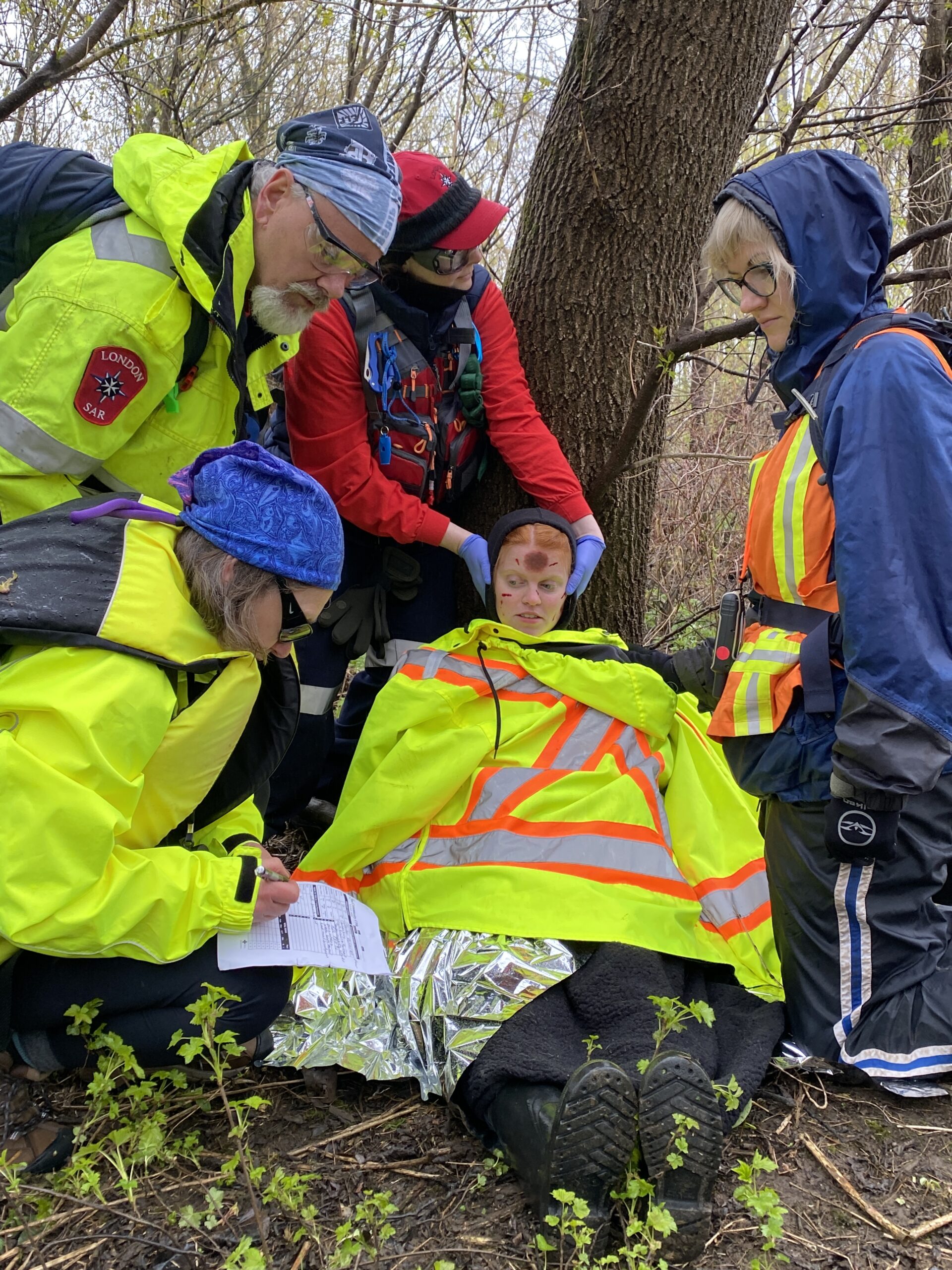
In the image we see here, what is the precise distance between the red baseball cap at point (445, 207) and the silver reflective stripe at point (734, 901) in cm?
200

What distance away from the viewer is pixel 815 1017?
2.48 m

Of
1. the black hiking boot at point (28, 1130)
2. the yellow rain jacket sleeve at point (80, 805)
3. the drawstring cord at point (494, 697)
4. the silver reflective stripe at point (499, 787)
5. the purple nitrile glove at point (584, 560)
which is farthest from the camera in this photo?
the purple nitrile glove at point (584, 560)

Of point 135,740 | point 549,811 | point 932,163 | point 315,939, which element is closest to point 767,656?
point 549,811

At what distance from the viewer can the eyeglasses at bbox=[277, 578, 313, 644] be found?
2.17 m

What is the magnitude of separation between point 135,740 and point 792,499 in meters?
1.61

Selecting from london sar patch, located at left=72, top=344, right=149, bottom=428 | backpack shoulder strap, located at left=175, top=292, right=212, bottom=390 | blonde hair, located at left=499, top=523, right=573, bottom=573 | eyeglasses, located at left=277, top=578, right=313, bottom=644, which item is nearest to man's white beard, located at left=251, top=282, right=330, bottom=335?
backpack shoulder strap, located at left=175, top=292, right=212, bottom=390

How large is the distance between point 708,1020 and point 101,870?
127 centimetres

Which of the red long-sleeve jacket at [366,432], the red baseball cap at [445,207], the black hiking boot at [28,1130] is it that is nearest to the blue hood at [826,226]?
the red baseball cap at [445,207]

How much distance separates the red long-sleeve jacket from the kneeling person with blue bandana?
0.86 meters

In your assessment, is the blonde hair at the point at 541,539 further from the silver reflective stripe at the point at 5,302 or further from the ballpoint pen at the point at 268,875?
the silver reflective stripe at the point at 5,302

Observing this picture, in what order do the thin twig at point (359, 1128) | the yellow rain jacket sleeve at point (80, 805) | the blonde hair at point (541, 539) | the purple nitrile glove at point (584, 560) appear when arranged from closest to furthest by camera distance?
the yellow rain jacket sleeve at point (80, 805)
the thin twig at point (359, 1128)
the blonde hair at point (541, 539)
the purple nitrile glove at point (584, 560)

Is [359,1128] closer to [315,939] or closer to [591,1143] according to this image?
[315,939]

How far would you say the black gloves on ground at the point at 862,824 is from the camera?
223 cm

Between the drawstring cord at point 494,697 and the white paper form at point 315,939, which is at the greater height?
the drawstring cord at point 494,697
